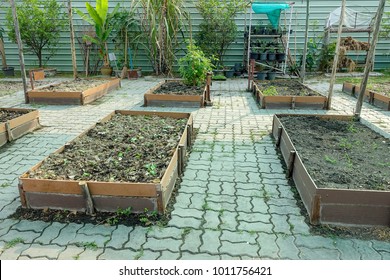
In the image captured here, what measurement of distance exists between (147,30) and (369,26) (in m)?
8.21

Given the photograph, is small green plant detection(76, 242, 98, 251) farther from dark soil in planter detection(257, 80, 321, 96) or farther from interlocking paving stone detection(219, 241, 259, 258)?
dark soil in planter detection(257, 80, 321, 96)

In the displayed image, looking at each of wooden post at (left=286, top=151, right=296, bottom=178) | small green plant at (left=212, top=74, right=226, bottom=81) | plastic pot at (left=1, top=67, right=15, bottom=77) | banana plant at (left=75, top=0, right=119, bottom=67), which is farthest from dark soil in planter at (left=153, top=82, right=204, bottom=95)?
plastic pot at (left=1, top=67, right=15, bottom=77)

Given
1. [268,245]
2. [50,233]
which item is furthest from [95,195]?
[268,245]

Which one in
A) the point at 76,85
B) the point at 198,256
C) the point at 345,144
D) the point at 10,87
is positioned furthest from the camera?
the point at 10,87

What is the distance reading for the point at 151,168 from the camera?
3.55 metres

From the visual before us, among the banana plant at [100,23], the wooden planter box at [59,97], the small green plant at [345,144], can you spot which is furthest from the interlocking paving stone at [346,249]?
the banana plant at [100,23]

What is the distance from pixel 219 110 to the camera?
7.38m

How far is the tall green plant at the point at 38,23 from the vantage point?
475 inches

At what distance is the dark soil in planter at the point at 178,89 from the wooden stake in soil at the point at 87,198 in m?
5.14

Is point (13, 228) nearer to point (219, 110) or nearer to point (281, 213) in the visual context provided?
point (281, 213)

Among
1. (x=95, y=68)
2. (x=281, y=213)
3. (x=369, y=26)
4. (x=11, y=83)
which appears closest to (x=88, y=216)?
(x=281, y=213)

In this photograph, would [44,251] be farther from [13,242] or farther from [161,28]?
[161,28]

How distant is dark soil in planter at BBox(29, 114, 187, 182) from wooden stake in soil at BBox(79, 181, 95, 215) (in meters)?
0.29

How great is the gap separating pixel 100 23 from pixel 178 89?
188 inches
